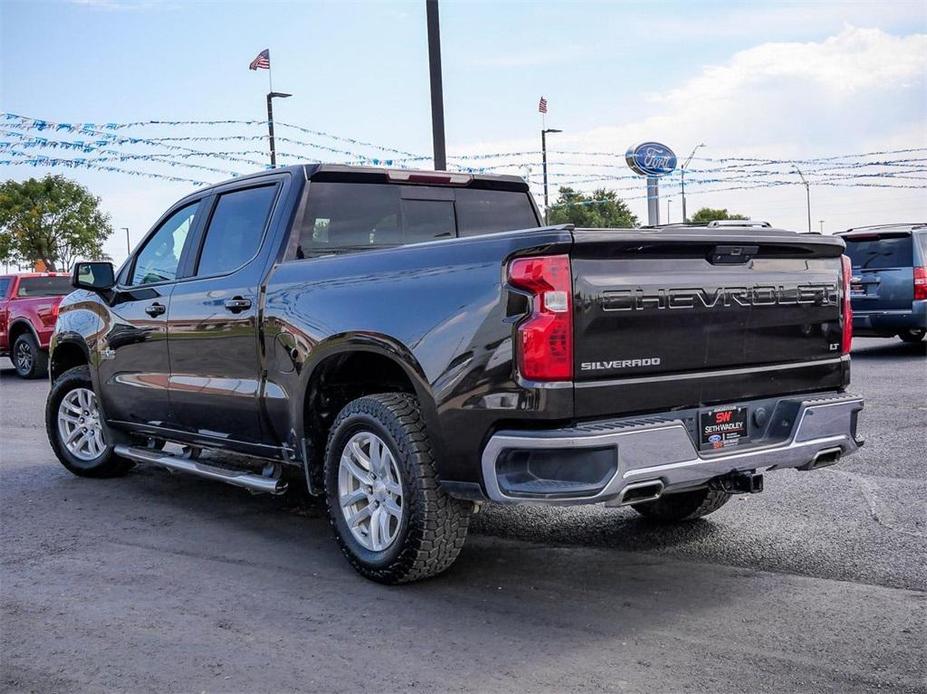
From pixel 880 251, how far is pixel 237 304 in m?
11.1

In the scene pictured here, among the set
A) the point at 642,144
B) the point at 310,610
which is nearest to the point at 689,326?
the point at 310,610

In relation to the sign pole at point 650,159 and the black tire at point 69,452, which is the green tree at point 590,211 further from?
the black tire at point 69,452

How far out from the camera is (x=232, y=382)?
18.5ft

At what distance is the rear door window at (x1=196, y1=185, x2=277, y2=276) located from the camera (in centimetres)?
565

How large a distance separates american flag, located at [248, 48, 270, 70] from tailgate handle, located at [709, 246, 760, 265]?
1949cm

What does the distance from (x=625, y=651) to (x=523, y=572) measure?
1.08m

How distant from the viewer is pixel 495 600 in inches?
172

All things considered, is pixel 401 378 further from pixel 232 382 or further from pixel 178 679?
pixel 178 679

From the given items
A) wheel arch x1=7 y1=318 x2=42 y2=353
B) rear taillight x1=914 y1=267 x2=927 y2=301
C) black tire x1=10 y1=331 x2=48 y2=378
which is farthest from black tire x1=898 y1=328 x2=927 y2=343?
wheel arch x1=7 y1=318 x2=42 y2=353

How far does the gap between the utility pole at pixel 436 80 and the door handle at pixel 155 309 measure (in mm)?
6936

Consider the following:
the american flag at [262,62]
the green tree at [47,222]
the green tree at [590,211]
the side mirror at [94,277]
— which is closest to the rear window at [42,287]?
the american flag at [262,62]

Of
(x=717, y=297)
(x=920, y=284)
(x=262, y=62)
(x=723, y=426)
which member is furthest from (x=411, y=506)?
(x=262, y=62)

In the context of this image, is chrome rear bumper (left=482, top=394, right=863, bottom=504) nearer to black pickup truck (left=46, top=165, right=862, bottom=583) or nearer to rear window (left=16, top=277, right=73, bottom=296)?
black pickup truck (left=46, top=165, right=862, bottom=583)

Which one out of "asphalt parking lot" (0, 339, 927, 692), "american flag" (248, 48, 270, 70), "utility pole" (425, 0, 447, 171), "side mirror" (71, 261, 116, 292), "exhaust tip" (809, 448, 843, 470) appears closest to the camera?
"asphalt parking lot" (0, 339, 927, 692)
